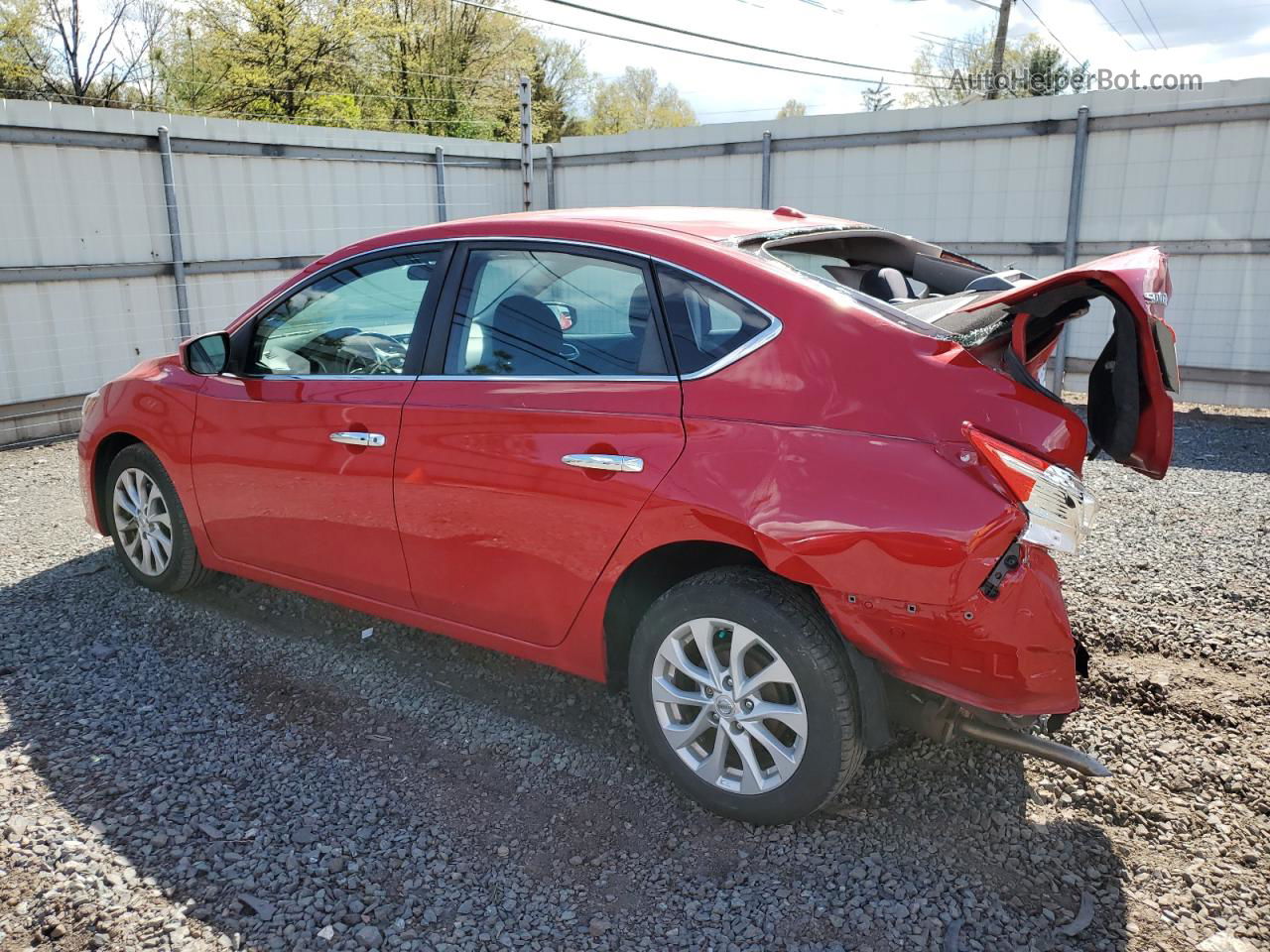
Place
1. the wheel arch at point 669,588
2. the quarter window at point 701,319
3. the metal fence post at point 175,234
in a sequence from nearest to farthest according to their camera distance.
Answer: the wheel arch at point 669,588 < the quarter window at point 701,319 < the metal fence post at point 175,234

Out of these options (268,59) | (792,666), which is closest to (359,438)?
(792,666)

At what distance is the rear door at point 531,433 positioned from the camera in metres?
2.98

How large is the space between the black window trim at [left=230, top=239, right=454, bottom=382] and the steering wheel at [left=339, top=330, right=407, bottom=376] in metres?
0.03

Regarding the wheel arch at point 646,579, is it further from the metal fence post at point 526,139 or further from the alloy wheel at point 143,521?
the metal fence post at point 526,139

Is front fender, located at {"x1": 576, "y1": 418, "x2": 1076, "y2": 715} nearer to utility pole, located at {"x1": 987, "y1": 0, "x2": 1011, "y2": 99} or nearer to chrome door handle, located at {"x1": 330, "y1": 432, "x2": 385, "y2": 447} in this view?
chrome door handle, located at {"x1": 330, "y1": 432, "x2": 385, "y2": 447}

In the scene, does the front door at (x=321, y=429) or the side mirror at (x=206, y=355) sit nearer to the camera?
the front door at (x=321, y=429)

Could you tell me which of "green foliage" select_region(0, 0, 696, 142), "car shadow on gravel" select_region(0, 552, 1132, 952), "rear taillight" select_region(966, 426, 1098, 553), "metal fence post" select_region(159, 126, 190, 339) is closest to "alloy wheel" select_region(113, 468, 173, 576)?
"car shadow on gravel" select_region(0, 552, 1132, 952)

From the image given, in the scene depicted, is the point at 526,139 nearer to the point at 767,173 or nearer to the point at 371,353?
the point at 767,173

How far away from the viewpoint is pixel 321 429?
12.1 ft

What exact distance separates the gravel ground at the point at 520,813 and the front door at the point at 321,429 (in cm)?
50

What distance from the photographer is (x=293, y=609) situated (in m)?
4.59

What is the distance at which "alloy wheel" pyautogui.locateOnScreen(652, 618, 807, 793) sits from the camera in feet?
9.25

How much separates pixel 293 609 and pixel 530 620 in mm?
1789

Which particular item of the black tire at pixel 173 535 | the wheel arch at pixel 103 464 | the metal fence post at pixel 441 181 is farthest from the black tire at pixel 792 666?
the metal fence post at pixel 441 181
